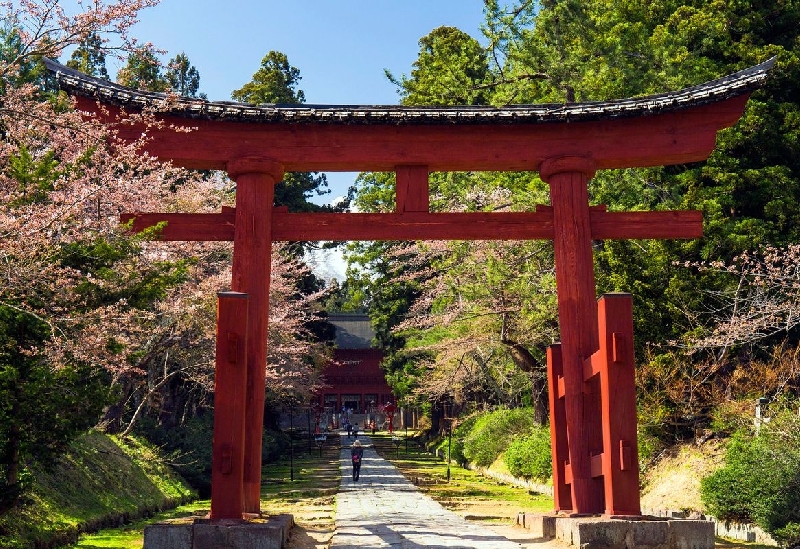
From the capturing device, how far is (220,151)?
12.1m

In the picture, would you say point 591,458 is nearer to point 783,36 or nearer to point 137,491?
point 137,491

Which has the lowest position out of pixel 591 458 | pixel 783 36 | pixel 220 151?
pixel 591 458

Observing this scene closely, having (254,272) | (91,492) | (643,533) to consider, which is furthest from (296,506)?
(643,533)

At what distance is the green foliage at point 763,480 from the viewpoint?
1155cm

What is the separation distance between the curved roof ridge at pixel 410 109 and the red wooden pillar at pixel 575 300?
0.76m

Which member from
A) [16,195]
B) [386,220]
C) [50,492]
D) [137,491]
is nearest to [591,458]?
[386,220]

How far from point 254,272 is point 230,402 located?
2196mm

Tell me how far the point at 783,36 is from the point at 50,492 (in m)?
19.7

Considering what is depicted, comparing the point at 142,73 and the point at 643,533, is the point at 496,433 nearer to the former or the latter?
the point at 643,533

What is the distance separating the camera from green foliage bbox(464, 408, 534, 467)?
92.2ft

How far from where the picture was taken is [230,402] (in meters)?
10.0

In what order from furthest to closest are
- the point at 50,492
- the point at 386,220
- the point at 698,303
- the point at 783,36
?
the point at 783,36, the point at 698,303, the point at 50,492, the point at 386,220

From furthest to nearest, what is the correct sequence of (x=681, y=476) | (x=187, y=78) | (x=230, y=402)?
(x=187, y=78) → (x=681, y=476) → (x=230, y=402)

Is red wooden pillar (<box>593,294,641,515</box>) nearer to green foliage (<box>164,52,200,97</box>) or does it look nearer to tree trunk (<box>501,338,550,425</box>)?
tree trunk (<box>501,338,550,425</box>)
